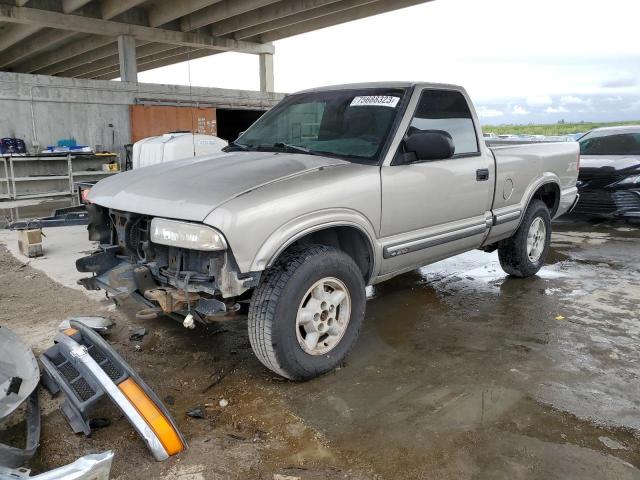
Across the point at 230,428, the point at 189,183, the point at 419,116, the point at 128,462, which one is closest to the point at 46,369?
the point at 128,462

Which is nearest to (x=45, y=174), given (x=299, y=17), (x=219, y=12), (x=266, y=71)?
(x=219, y=12)

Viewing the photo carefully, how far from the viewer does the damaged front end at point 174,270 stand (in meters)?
2.76

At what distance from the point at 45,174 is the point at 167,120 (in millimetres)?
4236

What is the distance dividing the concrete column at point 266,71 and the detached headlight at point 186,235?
22.6 meters

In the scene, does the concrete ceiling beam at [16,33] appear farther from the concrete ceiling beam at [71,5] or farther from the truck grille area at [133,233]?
the truck grille area at [133,233]

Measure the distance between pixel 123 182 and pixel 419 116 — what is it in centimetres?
221

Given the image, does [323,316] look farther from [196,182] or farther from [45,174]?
[45,174]

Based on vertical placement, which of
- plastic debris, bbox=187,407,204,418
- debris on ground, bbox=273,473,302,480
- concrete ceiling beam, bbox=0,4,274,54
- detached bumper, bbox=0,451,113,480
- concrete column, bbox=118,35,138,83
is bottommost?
debris on ground, bbox=273,473,302,480

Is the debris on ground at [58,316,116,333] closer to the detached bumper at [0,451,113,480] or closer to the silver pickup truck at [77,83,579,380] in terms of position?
the silver pickup truck at [77,83,579,380]

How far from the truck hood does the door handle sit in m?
1.43

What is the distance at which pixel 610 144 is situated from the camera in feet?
31.5

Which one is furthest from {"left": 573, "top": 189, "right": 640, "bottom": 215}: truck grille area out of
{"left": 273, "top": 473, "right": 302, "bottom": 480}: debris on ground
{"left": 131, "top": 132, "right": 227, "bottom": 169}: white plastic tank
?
{"left": 273, "top": 473, "right": 302, "bottom": 480}: debris on ground

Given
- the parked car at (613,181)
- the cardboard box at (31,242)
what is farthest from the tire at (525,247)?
the cardboard box at (31,242)

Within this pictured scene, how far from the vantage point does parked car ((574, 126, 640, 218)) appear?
8.31 metres
